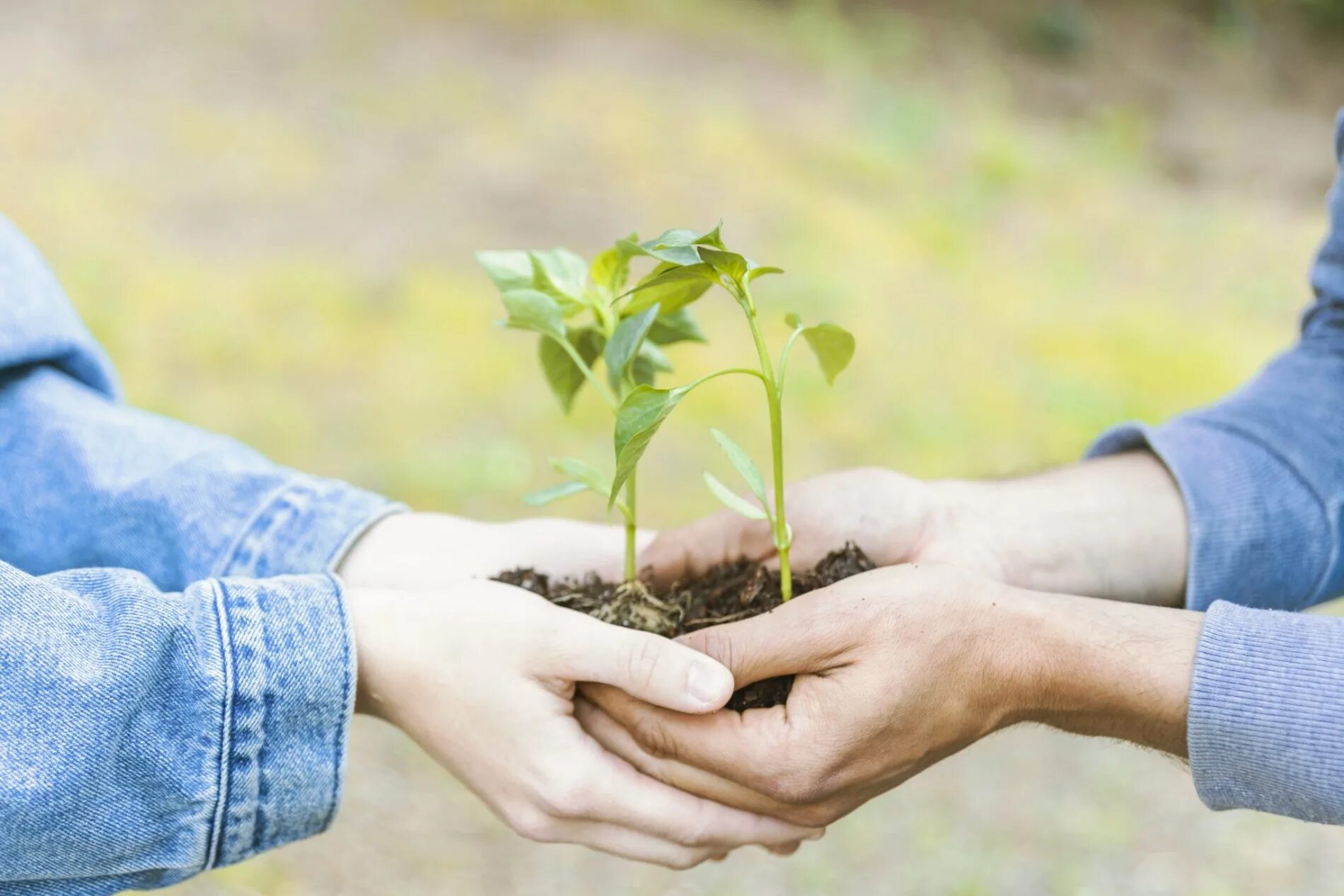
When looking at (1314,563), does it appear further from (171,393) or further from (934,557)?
(171,393)

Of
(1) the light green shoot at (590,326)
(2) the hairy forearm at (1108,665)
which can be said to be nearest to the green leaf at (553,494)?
(1) the light green shoot at (590,326)

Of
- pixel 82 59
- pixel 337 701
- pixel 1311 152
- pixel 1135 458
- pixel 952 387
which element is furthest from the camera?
pixel 1311 152

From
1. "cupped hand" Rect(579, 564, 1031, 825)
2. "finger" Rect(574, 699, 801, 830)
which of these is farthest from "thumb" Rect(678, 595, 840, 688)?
"finger" Rect(574, 699, 801, 830)

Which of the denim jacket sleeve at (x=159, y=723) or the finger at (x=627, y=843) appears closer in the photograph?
the denim jacket sleeve at (x=159, y=723)

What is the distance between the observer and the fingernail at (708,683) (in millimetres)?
916

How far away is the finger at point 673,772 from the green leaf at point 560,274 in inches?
14.6

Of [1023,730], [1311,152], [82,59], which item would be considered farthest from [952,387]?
[1311,152]

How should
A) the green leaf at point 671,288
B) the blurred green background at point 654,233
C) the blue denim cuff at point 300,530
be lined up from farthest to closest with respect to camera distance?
the blurred green background at point 654,233, the blue denim cuff at point 300,530, the green leaf at point 671,288

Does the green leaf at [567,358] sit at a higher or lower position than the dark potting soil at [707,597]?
higher

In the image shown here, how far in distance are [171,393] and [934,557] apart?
7.95 feet

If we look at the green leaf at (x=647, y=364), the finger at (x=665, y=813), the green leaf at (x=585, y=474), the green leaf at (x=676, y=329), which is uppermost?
the green leaf at (x=676, y=329)

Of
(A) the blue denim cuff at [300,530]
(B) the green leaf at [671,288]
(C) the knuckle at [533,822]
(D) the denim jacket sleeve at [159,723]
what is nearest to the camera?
(D) the denim jacket sleeve at [159,723]

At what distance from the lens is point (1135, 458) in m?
1.24

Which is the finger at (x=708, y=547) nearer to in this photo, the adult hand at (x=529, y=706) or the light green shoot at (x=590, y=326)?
the light green shoot at (x=590, y=326)
